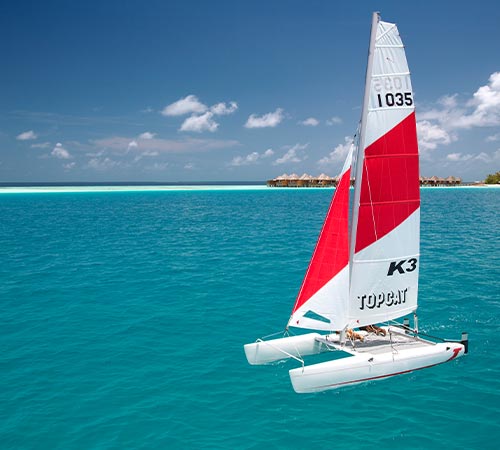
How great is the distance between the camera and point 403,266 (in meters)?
16.0

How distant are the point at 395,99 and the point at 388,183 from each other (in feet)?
9.62

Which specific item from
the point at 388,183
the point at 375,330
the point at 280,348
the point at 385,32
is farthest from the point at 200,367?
the point at 385,32

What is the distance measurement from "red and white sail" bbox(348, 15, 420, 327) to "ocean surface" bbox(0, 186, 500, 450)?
3.13 metres

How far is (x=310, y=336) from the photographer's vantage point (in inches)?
659

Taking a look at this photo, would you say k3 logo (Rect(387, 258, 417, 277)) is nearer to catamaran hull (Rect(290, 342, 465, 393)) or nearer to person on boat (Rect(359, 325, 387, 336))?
person on boat (Rect(359, 325, 387, 336))

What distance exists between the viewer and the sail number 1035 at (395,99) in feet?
46.7

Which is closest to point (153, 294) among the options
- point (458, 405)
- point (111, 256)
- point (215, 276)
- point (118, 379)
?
point (215, 276)

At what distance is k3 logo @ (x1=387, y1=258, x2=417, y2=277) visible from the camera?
15844mm

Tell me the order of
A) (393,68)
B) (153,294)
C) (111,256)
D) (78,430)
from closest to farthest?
1. (78,430)
2. (393,68)
3. (153,294)
4. (111,256)

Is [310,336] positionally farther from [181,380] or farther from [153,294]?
[153,294]

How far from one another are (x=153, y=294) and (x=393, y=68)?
18.4 m

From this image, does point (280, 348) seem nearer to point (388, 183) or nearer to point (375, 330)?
point (375, 330)

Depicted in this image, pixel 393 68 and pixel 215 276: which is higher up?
pixel 393 68

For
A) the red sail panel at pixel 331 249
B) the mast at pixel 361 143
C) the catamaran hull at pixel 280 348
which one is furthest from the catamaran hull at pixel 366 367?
the mast at pixel 361 143
